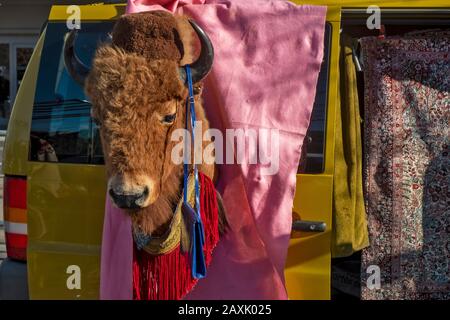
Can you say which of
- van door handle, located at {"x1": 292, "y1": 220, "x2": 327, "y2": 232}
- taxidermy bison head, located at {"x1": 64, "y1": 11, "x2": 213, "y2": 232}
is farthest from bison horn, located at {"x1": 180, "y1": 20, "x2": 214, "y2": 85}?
van door handle, located at {"x1": 292, "y1": 220, "x2": 327, "y2": 232}

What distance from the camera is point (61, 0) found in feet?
43.2

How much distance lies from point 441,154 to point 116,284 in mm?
1817

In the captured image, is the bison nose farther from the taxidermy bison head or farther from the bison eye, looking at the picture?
the bison eye

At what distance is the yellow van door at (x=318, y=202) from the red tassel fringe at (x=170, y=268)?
1.46ft

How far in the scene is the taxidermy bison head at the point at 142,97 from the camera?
2084 millimetres

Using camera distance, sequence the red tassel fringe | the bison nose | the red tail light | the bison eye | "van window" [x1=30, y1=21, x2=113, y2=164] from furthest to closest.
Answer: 1. the red tail light
2. "van window" [x1=30, y1=21, x2=113, y2=164]
3. the red tassel fringe
4. the bison eye
5. the bison nose

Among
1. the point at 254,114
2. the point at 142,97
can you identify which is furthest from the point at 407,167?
the point at 142,97

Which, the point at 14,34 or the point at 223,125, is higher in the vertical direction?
the point at 14,34

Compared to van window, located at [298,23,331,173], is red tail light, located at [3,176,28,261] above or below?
below

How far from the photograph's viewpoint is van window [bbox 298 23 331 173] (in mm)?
2740

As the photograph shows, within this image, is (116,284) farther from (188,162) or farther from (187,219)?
(188,162)

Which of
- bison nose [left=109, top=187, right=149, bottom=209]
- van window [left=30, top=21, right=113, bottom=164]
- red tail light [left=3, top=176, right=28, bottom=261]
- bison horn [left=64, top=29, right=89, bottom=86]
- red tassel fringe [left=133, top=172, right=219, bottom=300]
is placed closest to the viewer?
bison nose [left=109, top=187, right=149, bottom=209]

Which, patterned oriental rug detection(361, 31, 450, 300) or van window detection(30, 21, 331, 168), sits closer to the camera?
van window detection(30, 21, 331, 168)
